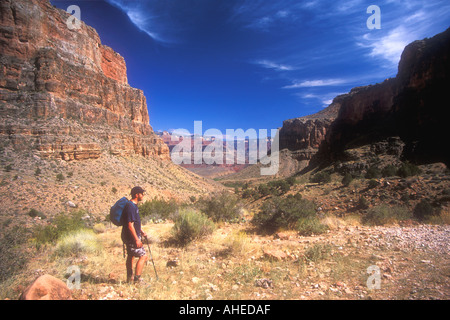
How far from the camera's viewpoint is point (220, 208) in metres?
10.2

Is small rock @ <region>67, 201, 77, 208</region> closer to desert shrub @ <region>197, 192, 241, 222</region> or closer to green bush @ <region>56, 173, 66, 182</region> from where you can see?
green bush @ <region>56, 173, 66, 182</region>

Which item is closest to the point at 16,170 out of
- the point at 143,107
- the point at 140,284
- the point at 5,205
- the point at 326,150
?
the point at 5,205

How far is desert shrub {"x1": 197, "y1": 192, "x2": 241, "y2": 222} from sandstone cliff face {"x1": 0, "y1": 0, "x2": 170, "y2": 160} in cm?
2251

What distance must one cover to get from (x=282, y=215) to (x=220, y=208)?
10.9ft

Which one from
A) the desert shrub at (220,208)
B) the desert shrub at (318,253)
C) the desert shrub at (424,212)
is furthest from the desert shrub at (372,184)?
the desert shrub at (318,253)

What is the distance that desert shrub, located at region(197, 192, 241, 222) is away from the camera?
33.0 feet

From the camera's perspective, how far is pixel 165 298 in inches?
137

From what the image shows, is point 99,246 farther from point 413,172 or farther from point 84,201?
point 413,172

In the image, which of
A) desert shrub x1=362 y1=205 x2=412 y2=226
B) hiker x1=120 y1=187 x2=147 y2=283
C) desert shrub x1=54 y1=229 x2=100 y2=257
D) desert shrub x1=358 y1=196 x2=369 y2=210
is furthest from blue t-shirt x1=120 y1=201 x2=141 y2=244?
desert shrub x1=358 y1=196 x2=369 y2=210

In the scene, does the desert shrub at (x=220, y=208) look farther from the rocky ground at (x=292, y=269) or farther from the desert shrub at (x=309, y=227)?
the rocky ground at (x=292, y=269)

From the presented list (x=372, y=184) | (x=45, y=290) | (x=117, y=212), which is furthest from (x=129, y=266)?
(x=372, y=184)

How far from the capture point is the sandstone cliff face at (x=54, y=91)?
77.1 feet
